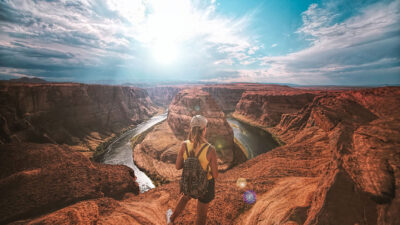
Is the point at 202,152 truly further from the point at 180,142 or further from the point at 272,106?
the point at 272,106

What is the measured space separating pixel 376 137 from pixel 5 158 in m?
21.4

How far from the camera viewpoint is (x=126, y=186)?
1129 centimetres

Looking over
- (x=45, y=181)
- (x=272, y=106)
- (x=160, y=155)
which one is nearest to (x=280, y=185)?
(x=45, y=181)

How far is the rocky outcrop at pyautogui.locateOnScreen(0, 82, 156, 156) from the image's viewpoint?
24.1 metres

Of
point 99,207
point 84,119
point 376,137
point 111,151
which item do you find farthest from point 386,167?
point 84,119

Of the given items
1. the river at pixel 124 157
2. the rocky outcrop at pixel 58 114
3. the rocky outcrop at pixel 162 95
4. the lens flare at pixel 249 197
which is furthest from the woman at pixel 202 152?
the rocky outcrop at pixel 162 95

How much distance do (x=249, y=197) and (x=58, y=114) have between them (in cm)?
4258

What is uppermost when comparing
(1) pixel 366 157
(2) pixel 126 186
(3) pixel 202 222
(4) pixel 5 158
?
(1) pixel 366 157

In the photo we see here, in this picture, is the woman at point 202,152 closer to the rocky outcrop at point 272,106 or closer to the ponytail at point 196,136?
the ponytail at point 196,136

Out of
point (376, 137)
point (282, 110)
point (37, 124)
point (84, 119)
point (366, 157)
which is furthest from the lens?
point (282, 110)

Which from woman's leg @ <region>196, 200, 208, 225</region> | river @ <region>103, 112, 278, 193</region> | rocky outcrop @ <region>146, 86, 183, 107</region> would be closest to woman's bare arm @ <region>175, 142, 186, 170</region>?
woman's leg @ <region>196, 200, 208, 225</region>

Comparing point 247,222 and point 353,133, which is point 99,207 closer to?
point 247,222

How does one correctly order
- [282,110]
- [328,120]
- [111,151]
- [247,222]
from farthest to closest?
[282,110]
[111,151]
[328,120]
[247,222]

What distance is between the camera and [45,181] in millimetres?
8828
